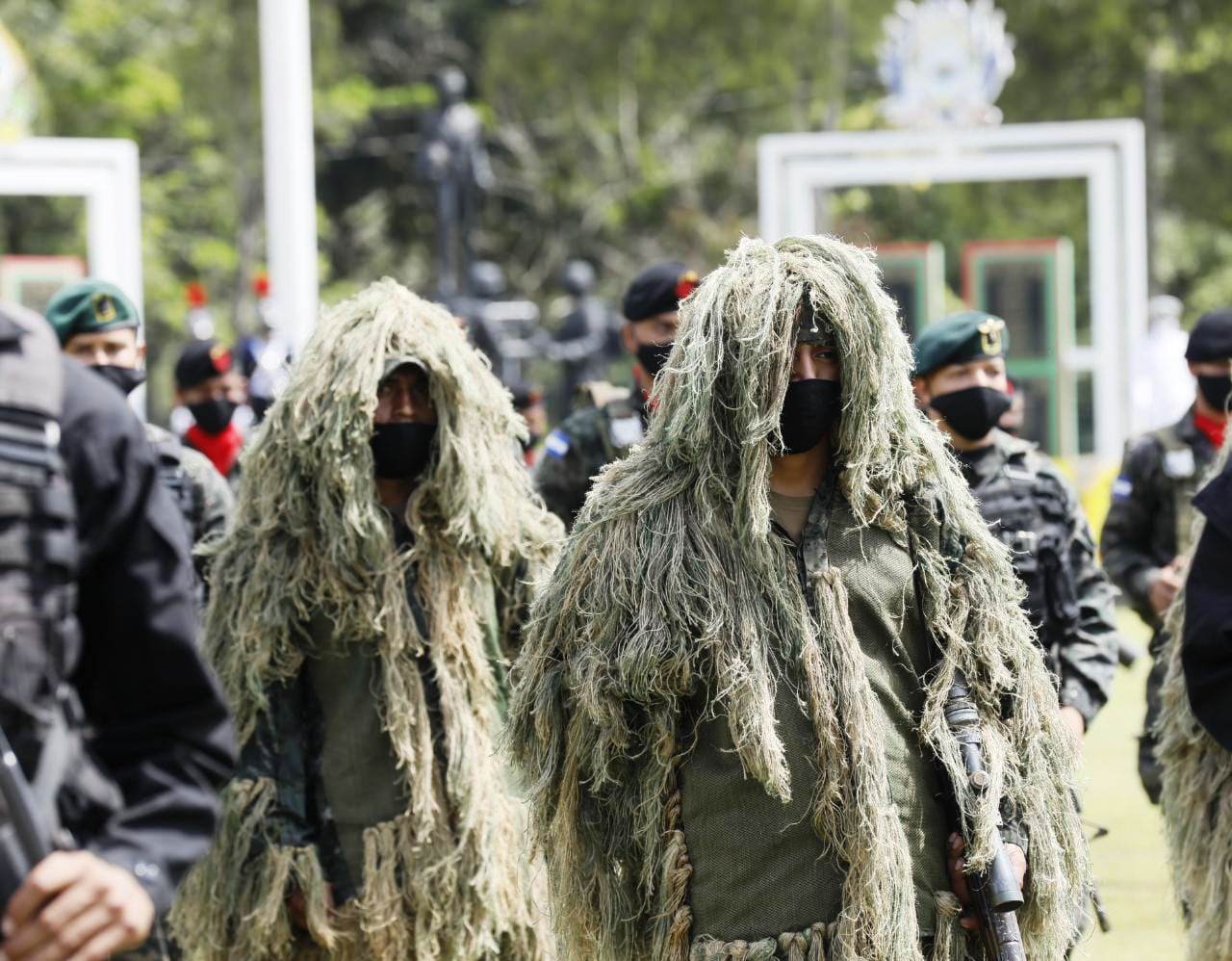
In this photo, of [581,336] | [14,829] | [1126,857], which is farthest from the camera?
[581,336]

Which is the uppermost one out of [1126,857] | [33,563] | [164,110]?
[164,110]

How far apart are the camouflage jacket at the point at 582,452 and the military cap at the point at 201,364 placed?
2.43m

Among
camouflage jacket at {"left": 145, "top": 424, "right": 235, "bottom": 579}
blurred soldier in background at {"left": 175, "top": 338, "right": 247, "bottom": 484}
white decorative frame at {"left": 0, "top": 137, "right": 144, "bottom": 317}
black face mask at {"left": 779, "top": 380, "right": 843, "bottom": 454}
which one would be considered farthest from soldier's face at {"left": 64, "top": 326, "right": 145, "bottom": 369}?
white decorative frame at {"left": 0, "top": 137, "right": 144, "bottom": 317}

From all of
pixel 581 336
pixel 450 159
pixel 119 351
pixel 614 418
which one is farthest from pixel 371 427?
pixel 450 159

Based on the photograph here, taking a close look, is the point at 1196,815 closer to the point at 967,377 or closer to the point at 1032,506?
the point at 1032,506

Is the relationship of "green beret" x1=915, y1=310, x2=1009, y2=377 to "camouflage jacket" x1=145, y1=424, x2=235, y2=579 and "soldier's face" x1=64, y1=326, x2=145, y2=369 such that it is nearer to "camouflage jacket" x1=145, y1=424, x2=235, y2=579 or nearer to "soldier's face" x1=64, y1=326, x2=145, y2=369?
"camouflage jacket" x1=145, y1=424, x2=235, y2=579

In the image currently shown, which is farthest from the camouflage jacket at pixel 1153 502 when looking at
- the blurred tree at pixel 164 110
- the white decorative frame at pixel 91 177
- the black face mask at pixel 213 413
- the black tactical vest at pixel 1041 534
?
the blurred tree at pixel 164 110

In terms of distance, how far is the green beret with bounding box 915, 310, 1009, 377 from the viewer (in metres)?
6.32

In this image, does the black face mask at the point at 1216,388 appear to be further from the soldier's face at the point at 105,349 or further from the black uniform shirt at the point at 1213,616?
the soldier's face at the point at 105,349

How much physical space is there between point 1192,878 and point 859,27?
28.9 m

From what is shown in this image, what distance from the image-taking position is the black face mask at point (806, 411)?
436cm

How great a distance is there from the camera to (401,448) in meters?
5.42

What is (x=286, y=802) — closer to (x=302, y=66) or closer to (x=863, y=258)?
(x=863, y=258)

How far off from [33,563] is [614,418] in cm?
430
